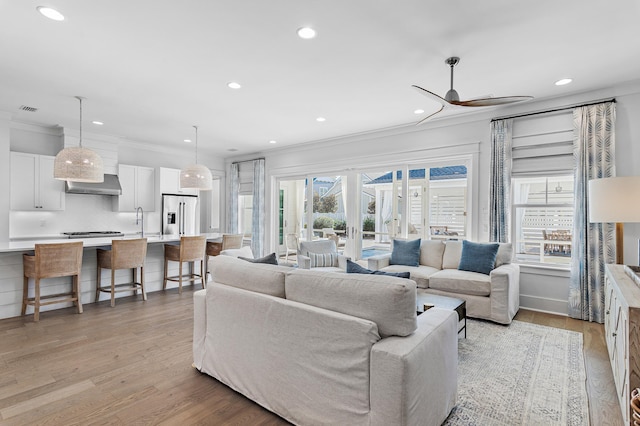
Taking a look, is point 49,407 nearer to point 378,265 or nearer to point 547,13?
point 378,265

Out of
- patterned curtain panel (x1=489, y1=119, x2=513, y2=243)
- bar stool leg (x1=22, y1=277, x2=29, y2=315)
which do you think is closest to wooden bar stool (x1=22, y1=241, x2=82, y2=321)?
bar stool leg (x1=22, y1=277, x2=29, y2=315)

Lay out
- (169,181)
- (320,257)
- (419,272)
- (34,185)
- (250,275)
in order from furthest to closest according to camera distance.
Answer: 1. (169,181)
2. (34,185)
3. (320,257)
4. (419,272)
5. (250,275)

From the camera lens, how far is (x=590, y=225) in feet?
12.7

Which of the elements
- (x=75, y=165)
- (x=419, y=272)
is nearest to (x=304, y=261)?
(x=419, y=272)

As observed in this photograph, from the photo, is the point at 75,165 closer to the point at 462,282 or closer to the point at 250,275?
the point at 250,275

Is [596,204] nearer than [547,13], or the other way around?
[547,13]

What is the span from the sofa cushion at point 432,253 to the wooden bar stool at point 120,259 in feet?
13.5

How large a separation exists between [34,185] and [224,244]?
323cm

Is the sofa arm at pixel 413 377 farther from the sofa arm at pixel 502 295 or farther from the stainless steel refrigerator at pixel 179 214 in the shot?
the stainless steel refrigerator at pixel 179 214

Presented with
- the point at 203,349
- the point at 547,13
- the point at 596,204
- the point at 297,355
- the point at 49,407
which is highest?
the point at 547,13

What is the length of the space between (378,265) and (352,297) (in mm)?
3192

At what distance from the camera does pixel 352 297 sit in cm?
179

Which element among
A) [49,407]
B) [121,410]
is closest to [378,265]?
[121,410]

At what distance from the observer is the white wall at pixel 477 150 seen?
3785 millimetres
